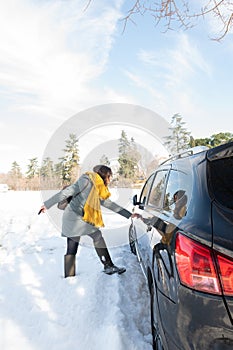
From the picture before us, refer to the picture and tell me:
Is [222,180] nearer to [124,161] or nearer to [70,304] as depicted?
[70,304]

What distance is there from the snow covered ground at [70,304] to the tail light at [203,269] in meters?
1.35

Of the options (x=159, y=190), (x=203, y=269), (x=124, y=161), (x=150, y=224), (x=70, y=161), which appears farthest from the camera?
(x=70, y=161)

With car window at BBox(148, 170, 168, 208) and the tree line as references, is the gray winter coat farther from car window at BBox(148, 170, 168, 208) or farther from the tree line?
the tree line

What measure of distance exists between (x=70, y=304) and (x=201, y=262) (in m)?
2.37

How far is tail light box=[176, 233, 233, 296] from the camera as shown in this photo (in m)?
1.41

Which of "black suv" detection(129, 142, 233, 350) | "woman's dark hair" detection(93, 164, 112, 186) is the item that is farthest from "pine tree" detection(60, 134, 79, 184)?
"black suv" detection(129, 142, 233, 350)

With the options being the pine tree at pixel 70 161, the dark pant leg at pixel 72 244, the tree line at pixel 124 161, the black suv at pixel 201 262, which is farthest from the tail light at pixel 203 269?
the pine tree at pixel 70 161


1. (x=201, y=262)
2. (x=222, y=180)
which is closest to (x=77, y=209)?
(x=222, y=180)

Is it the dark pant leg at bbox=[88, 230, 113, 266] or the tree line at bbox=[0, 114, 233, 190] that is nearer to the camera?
the dark pant leg at bbox=[88, 230, 113, 266]

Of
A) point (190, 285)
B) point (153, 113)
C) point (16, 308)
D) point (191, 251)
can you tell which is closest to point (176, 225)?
point (191, 251)

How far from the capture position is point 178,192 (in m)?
2.23

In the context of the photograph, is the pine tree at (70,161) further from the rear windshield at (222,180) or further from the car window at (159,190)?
the rear windshield at (222,180)

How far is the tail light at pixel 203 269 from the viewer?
4.64ft

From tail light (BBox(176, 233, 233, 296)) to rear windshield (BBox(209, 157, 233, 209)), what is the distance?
318 mm
